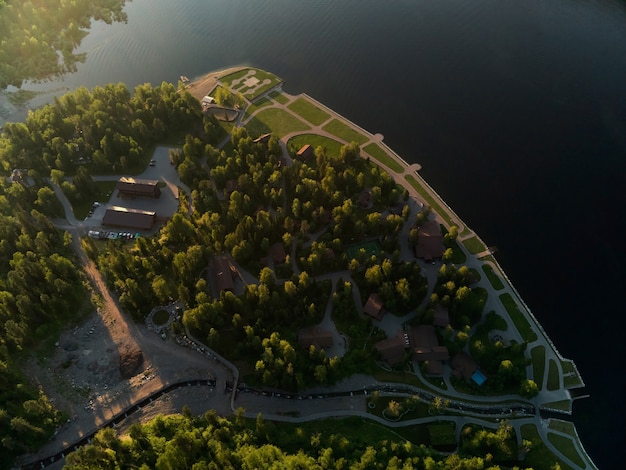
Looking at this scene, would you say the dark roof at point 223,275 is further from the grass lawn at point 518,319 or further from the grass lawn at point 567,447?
the grass lawn at point 567,447

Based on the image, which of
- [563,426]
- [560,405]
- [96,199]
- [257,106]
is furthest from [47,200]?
[563,426]

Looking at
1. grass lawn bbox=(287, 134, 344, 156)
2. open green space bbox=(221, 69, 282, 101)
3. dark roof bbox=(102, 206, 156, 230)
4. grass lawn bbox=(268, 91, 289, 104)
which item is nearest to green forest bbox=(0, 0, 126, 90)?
open green space bbox=(221, 69, 282, 101)

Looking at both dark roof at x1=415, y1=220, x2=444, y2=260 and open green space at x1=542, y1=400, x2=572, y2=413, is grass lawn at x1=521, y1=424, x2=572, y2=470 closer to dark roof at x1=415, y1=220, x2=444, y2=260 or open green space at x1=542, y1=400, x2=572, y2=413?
open green space at x1=542, y1=400, x2=572, y2=413

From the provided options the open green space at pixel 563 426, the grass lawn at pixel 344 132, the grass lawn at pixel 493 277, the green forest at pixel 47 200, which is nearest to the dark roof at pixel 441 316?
the grass lawn at pixel 493 277

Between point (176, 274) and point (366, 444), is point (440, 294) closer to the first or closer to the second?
point (366, 444)

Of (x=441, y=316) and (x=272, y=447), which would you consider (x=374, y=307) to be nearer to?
(x=441, y=316)

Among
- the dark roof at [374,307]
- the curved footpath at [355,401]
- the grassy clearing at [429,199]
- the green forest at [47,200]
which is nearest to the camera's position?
the green forest at [47,200]
